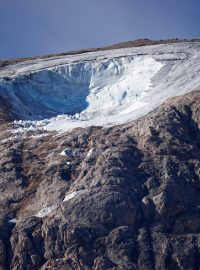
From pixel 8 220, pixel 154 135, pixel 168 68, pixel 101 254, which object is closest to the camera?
pixel 101 254

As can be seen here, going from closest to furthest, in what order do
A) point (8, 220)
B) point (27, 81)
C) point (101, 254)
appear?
point (101, 254) → point (8, 220) → point (27, 81)

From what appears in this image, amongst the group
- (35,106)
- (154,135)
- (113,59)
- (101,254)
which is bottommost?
(101,254)

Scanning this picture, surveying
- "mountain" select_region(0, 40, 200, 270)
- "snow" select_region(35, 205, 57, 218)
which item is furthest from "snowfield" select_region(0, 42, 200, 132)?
"snow" select_region(35, 205, 57, 218)

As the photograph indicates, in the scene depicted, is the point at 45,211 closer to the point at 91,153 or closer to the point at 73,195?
the point at 73,195

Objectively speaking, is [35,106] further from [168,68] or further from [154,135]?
[154,135]

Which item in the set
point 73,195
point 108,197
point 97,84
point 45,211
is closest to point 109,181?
point 108,197

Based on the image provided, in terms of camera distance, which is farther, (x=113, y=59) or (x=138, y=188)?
(x=113, y=59)

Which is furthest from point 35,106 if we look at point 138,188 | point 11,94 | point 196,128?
→ point 138,188
